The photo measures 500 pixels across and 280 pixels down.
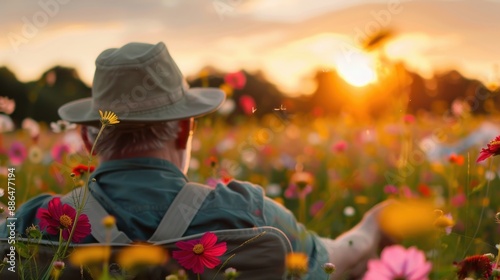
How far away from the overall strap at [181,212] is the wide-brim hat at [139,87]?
9.0 inches

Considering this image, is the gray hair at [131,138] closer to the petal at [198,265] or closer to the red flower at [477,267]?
the petal at [198,265]

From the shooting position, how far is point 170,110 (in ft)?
6.77

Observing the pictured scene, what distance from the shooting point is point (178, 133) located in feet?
7.01

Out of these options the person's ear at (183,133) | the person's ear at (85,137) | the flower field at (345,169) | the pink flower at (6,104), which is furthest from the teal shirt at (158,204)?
the pink flower at (6,104)

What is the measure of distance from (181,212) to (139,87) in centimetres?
41

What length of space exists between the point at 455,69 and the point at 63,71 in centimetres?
1065

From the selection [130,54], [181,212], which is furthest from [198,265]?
[130,54]

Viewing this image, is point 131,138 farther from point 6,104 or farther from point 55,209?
point 6,104

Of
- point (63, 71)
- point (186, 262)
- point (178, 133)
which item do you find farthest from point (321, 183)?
point (63, 71)

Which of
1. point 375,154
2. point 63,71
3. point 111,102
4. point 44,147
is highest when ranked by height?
point 111,102

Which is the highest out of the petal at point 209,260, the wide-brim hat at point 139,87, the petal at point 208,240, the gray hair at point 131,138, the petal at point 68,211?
the wide-brim hat at point 139,87

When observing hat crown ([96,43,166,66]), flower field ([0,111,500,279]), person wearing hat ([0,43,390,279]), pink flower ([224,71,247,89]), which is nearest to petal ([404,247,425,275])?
person wearing hat ([0,43,390,279])

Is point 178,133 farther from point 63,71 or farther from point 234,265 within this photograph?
point 63,71

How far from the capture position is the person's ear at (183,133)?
7.01 ft
